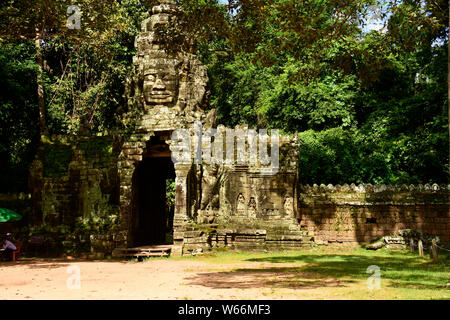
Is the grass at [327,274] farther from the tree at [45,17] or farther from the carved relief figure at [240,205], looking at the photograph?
the tree at [45,17]

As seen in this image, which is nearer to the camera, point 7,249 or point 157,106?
point 7,249

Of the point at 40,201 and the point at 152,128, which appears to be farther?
the point at 40,201

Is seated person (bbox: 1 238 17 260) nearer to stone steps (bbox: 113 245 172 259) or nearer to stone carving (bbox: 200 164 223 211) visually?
stone steps (bbox: 113 245 172 259)

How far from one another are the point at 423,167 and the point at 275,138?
8605 mm

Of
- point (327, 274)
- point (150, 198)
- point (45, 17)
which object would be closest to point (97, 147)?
point (150, 198)

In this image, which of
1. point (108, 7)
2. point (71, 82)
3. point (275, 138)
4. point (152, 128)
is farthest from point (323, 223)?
point (71, 82)

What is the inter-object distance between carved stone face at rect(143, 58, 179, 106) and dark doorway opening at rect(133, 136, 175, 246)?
7.45 feet

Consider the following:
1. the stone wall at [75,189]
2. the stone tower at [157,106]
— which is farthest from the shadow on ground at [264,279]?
the stone wall at [75,189]

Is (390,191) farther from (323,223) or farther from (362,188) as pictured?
(323,223)

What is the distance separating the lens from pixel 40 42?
27734 mm

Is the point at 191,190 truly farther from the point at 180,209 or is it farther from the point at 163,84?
the point at 163,84

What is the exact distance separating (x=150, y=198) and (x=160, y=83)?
5.53 metres

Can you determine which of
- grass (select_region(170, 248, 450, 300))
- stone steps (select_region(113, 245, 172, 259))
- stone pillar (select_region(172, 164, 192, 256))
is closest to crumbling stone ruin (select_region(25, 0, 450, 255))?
stone pillar (select_region(172, 164, 192, 256))

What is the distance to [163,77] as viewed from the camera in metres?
18.8
